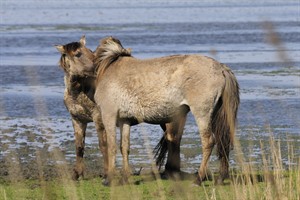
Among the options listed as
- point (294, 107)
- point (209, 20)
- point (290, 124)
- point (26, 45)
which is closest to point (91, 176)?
point (290, 124)

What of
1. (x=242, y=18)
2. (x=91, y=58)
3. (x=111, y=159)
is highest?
(x=91, y=58)

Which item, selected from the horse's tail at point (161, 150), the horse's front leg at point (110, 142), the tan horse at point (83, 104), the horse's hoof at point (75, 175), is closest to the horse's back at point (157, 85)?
the horse's front leg at point (110, 142)

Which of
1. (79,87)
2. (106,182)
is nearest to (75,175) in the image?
(106,182)

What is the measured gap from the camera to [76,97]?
33.9 feet

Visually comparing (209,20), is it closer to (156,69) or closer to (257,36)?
(257,36)

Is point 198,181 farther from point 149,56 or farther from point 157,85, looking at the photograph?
point 149,56

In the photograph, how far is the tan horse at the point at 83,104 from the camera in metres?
10.1

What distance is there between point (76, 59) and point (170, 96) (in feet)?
4.33

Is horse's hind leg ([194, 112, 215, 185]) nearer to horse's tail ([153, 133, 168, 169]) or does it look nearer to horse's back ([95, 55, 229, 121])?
horse's back ([95, 55, 229, 121])

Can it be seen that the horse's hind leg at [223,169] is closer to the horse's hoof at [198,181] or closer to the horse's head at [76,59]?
the horse's hoof at [198,181]

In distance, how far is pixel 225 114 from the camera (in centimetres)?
930

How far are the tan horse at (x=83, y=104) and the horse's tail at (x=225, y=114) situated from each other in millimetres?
859

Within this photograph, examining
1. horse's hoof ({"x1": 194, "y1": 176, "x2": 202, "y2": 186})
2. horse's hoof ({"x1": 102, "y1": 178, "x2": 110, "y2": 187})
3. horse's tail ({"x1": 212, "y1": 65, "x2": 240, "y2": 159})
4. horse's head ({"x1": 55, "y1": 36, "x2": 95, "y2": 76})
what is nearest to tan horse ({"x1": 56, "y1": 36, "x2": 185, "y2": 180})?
horse's head ({"x1": 55, "y1": 36, "x2": 95, "y2": 76})

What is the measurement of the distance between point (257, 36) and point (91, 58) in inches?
911
